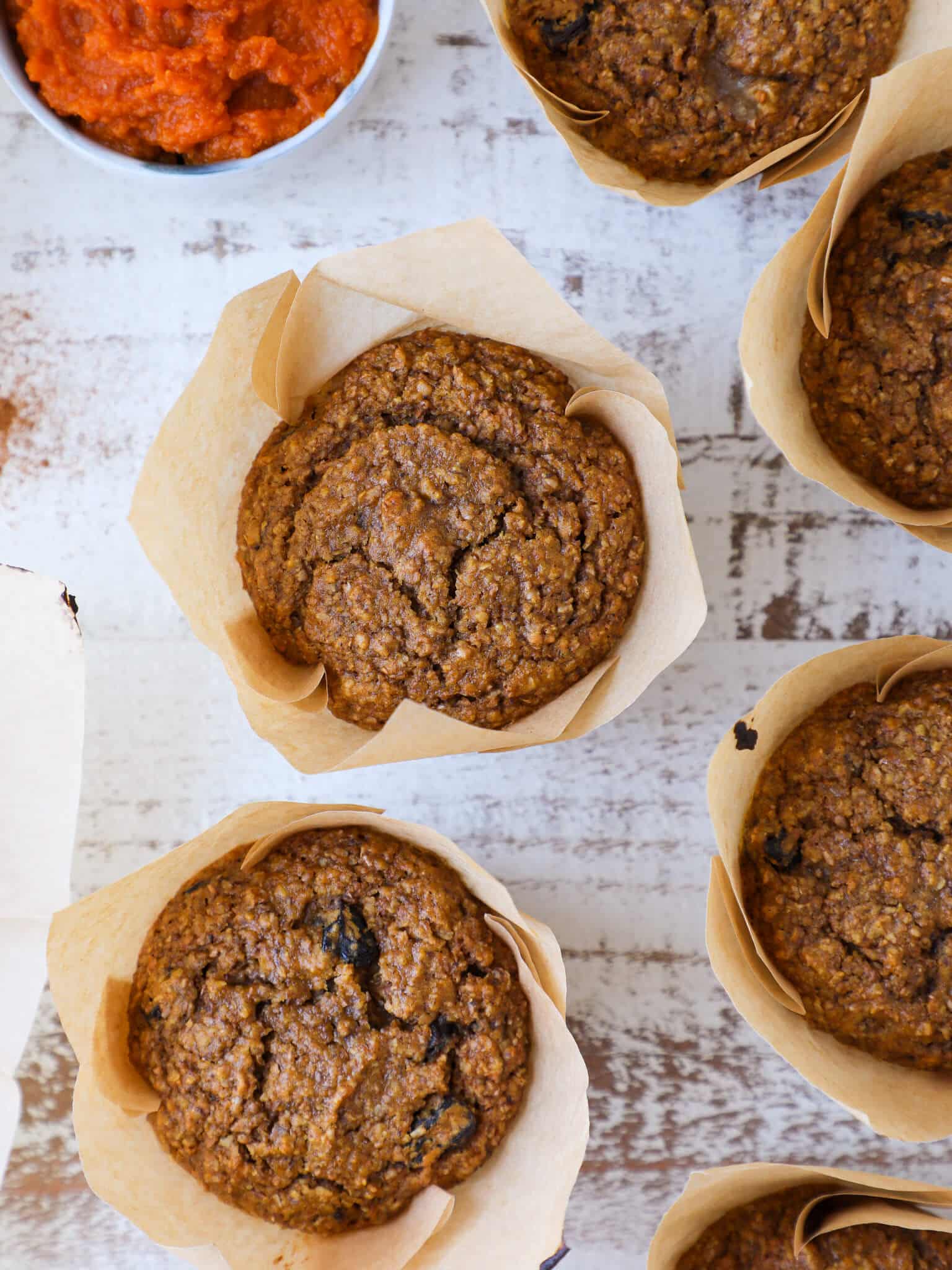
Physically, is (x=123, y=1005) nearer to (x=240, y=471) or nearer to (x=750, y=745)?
(x=240, y=471)

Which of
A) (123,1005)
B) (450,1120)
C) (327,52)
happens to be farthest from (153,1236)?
(327,52)

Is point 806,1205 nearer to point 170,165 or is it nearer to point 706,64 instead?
point 706,64

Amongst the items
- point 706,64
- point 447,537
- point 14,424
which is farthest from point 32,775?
point 706,64

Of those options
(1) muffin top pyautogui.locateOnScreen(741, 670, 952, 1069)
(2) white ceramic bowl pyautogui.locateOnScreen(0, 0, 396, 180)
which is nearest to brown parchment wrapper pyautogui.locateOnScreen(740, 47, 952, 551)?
(1) muffin top pyautogui.locateOnScreen(741, 670, 952, 1069)

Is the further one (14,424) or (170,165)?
(14,424)

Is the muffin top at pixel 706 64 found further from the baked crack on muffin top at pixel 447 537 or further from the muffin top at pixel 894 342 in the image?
the baked crack on muffin top at pixel 447 537

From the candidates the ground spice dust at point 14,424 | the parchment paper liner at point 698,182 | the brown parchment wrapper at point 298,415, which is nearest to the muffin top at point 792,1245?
the brown parchment wrapper at point 298,415
